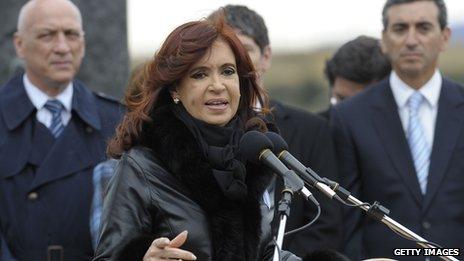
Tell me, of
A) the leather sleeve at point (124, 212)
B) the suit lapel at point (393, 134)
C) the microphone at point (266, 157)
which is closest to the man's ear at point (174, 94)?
the leather sleeve at point (124, 212)

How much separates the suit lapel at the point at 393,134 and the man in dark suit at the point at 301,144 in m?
0.31

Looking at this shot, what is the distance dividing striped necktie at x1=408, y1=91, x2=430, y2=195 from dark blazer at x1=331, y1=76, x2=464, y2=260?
49 millimetres

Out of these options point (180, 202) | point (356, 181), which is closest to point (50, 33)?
point (356, 181)

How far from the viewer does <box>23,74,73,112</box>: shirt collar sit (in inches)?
267

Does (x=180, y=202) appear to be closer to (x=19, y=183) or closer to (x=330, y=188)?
(x=330, y=188)

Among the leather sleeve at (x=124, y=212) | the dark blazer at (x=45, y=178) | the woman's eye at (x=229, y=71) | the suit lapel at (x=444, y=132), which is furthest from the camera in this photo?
the suit lapel at (x=444, y=132)

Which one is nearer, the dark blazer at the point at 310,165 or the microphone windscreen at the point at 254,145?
the microphone windscreen at the point at 254,145

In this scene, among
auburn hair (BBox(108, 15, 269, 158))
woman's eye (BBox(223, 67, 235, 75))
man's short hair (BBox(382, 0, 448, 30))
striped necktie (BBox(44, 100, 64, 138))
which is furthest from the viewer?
man's short hair (BBox(382, 0, 448, 30))


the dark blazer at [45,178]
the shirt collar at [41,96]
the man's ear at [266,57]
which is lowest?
the dark blazer at [45,178]

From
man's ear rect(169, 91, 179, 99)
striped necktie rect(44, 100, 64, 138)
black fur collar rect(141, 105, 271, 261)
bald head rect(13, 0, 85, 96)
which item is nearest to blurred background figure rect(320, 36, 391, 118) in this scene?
bald head rect(13, 0, 85, 96)

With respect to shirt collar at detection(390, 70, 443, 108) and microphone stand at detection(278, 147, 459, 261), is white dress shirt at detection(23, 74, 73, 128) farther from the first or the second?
microphone stand at detection(278, 147, 459, 261)

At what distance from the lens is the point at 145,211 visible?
4805 millimetres

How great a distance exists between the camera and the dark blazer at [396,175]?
662 cm

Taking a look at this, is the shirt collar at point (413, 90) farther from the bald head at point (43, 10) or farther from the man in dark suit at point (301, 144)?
the bald head at point (43, 10)
